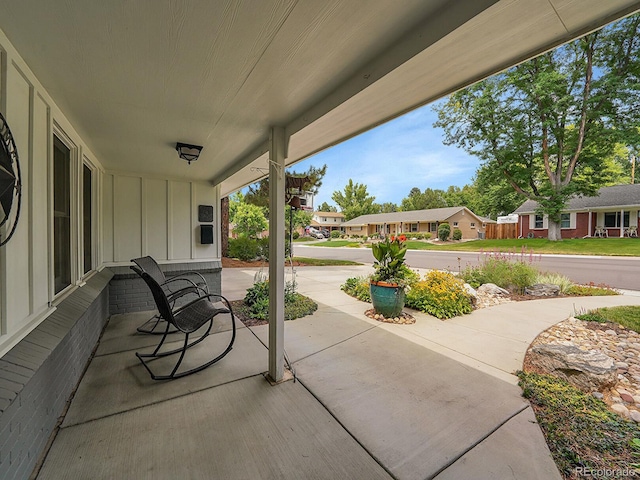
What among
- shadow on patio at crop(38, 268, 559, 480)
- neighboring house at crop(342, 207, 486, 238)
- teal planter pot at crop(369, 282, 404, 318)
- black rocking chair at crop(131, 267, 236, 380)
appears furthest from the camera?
neighboring house at crop(342, 207, 486, 238)

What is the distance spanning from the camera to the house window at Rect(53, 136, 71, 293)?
223cm

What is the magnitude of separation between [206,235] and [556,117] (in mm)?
17490

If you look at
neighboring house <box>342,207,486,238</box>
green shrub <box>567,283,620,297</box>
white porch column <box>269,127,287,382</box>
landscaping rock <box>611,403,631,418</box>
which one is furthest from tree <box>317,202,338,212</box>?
landscaping rock <box>611,403,631,418</box>

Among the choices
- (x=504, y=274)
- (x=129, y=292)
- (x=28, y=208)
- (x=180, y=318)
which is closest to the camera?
(x=28, y=208)

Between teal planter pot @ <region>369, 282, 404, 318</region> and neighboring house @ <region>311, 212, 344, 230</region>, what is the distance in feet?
125

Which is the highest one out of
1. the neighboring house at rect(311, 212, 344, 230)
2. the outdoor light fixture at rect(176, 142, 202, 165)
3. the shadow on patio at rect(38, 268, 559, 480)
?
the neighboring house at rect(311, 212, 344, 230)

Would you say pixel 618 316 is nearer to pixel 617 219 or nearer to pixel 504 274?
pixel 504 274

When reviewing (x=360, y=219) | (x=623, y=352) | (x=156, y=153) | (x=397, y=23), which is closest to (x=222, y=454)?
(x=397, y=23)

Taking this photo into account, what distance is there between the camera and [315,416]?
1.91 meters

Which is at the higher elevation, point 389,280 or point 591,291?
point 389,280

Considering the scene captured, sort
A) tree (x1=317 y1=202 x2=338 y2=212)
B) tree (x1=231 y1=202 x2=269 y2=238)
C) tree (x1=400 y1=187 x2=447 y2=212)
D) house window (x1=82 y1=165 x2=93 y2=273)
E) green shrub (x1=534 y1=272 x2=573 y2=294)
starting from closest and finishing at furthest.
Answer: house window (x1=82 y1=165 x2=93 y2=273), green shrub (x1=534 y1=272 x2=573 y2=294), tree (x1=231 y1=202 x2=269 y2=238), tree (x1=400 y1=187 x2=447 y2=212), tree (x1=317 y1=202 x2=338 y2=212)

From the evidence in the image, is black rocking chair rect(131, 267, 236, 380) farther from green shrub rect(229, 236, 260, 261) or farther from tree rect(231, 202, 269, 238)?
tree rect(231, 202, 269, 238)

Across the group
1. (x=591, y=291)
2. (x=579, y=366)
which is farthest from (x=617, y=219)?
(x=579, y=366)

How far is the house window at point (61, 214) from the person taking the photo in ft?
7.31
